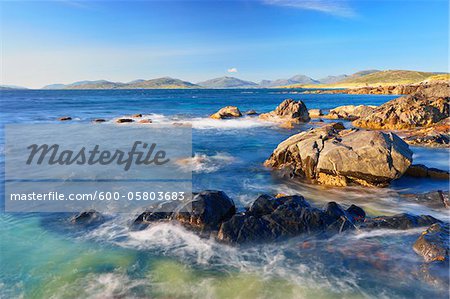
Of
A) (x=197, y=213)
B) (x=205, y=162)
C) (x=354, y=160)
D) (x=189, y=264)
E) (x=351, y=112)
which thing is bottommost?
(x=189, y=264)

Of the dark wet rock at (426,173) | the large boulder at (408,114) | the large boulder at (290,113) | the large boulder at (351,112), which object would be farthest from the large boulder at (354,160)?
the large boulder at (351,112)

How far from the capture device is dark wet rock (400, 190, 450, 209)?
13422 millimetres

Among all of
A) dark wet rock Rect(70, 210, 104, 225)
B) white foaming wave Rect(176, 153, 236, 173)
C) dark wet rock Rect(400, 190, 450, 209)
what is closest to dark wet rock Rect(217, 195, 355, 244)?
dark wet rock Rect(400, 190, 450, 209)

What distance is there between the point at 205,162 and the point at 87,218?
34.9ft

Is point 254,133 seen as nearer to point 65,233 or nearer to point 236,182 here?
point 236,182

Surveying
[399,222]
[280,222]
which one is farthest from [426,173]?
[280,222]

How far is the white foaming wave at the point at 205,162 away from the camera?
20478 millimetres

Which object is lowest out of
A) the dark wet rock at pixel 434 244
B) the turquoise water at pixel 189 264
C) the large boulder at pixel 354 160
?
the turquoise water at pixel 189 264

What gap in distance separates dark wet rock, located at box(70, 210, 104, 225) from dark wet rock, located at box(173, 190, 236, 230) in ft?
10.7

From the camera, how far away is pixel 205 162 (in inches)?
874

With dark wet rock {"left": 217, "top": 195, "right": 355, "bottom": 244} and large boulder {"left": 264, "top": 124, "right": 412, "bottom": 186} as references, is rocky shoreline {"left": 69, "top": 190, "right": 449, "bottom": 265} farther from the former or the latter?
large boulder {"left": 264, "top": 124, "right": 412, "bottom": 186}

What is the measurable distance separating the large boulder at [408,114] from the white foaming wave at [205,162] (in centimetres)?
2320

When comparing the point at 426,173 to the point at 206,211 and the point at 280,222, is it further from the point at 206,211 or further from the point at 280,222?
the point at 206,211

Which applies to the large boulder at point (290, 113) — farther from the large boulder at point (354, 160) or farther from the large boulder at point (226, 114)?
the large boulder at point (354, 160)
